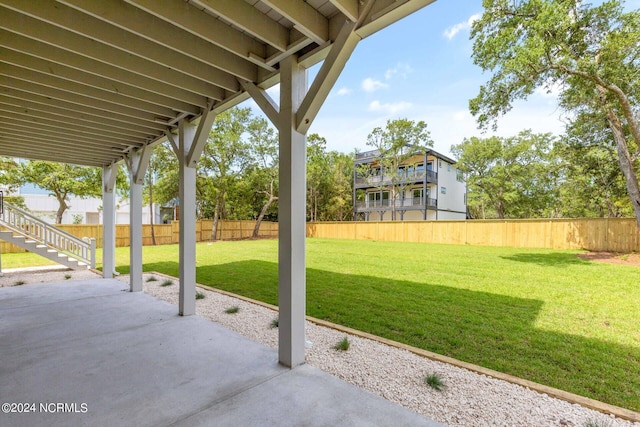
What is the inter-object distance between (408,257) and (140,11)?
906 centimetres

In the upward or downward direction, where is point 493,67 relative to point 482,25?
downward

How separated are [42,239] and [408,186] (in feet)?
68.4

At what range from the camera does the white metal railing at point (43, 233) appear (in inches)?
281

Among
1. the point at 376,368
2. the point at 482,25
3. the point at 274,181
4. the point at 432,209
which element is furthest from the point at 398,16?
the point at 432,209

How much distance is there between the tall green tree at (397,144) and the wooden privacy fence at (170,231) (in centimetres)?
970

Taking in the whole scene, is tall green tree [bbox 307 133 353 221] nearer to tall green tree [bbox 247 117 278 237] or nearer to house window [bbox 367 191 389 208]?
house window [bbox 367 191 389 208]

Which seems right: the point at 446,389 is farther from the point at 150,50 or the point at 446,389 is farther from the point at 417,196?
the point at 417,196

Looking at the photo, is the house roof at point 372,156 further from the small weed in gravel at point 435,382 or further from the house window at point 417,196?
the small weed in gravel at point 435,382

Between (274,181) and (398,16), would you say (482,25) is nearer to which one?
(398,16)

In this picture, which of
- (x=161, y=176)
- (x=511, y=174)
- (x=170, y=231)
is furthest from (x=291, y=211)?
(x=511, y=174)

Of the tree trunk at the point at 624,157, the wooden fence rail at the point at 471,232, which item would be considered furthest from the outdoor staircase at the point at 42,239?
the tree trunk at the point at 624,157

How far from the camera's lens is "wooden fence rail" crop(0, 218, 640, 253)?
1047 centimetres

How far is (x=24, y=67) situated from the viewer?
2666 mm

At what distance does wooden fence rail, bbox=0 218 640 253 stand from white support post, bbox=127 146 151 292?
383 inches
